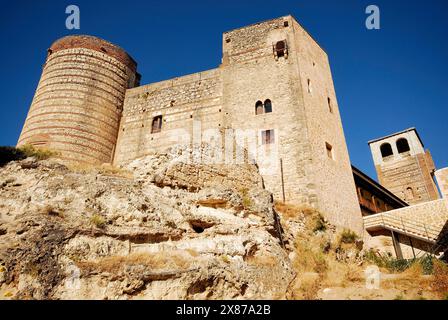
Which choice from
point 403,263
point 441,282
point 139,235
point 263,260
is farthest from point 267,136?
point 441,282

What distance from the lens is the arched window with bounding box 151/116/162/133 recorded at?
56.8 ft

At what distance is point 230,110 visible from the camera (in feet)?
52.3

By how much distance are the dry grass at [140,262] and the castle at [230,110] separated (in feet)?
21.6

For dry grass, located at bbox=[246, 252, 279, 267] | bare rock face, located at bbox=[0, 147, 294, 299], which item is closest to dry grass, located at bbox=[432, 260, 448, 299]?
bare rock face, located at bbox=[0, 147, 294, 299]

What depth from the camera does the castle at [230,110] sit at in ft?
45.7

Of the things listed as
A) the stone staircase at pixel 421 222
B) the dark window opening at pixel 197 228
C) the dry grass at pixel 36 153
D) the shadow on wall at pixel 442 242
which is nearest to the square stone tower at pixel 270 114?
the stone staircase at pixel 421 222

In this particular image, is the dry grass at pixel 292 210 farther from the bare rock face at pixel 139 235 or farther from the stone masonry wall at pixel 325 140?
the bare rock face at pixel 139 235

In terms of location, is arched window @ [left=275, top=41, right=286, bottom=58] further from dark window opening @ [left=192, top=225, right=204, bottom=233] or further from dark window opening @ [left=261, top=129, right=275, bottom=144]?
dark window opening @ [left=192, top=225, right=204, bottom=233]

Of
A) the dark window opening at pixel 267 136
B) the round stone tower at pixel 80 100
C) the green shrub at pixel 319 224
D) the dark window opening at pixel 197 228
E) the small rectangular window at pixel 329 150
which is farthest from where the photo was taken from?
the round stone tower at pixel 80 100

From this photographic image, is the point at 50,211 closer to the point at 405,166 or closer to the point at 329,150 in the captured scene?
the point at 329,150

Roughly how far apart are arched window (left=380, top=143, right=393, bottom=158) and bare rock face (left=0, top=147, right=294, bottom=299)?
2557 centimetres
